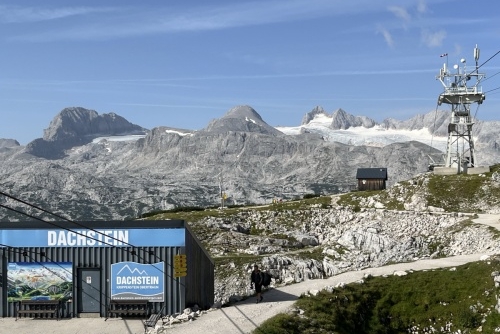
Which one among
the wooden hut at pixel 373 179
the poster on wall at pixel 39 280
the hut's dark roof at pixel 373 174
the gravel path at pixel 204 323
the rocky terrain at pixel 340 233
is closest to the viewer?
the gravel path at pixel 204 323

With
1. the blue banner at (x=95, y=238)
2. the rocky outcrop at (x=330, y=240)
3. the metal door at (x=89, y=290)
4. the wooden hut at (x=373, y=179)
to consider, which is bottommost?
the rocky outcrop at (x=330, y=240)

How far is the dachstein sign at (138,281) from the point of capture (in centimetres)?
3312

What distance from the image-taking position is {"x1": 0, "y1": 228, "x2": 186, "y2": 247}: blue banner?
33094 millimetres

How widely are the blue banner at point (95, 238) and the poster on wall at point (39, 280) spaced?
1244mm

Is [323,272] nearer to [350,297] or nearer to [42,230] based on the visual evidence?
[350,297]

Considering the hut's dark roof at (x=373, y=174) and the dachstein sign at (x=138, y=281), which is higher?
the hut's dark roof at (x=373, y=174)

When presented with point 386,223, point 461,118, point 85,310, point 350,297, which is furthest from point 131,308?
point 461,118

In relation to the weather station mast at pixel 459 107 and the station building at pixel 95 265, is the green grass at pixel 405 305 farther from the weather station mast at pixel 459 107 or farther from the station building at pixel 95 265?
the weather station mast at pixel 459 107

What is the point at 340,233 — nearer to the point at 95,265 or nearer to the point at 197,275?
the point at 197,275

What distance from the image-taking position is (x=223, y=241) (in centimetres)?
8406

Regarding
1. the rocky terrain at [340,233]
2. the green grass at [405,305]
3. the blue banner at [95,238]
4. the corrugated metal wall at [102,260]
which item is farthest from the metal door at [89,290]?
the rocky terrain at [340,233]

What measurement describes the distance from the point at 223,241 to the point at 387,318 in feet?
167

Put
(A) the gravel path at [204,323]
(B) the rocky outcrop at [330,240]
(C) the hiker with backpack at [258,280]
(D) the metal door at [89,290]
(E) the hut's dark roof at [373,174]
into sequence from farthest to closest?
(E) the hut's dark roof at [373,174] < (B) the rocky outcrop at [330,240] < (C) the hiker with backpack at [258,280] < (D) the metal door at [89,290] < (A) the gravel path at [204,323]

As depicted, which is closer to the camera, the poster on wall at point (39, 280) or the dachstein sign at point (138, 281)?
the dachstein sign at point (138, 281)
